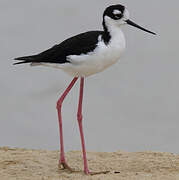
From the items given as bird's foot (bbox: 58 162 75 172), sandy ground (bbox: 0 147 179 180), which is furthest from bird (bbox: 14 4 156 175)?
sandy ground (bbox: 0 147 179 180)

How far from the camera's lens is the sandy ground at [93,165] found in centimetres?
605

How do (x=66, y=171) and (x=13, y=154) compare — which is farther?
(x=13, y=154)

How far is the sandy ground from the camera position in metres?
6.05

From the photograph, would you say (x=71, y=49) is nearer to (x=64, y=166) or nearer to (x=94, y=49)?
(x=94, y=49)

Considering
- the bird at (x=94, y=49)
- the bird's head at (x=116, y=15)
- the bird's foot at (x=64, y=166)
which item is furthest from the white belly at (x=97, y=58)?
the bird's foot at (x=64, y=166)

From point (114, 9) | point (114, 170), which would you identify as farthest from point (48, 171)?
point (114, 9)

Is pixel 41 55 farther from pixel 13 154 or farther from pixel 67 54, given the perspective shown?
pixel 13 154

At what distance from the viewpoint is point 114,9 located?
6.04 m

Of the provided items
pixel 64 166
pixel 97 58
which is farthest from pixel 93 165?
pixel 97 58

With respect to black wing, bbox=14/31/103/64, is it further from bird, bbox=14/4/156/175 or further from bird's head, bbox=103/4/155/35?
bird's head, bbox=103/4/155/35

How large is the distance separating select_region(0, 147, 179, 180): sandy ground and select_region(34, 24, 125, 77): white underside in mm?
970

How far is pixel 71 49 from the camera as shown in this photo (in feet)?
20.0

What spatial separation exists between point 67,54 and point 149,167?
1.42m

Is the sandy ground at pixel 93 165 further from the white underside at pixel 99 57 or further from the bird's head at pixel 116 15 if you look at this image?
the bird's head at pixel 116 15
